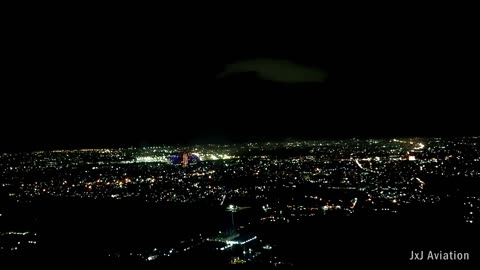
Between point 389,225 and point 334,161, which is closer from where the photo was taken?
point 389,225

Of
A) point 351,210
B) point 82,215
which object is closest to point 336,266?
point 351,210

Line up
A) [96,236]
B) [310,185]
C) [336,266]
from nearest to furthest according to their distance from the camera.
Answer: [336,266]
[96,236]
[310,185]

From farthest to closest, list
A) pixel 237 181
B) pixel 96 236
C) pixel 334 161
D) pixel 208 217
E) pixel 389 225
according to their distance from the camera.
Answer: pixel 334 161 < pixel 237 181 < pixel 208 217 < pixel 96 236 < pixel 389 225

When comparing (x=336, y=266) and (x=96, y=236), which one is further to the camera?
(x=96, y=236)

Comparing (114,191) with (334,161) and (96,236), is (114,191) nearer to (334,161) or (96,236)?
(96,236)

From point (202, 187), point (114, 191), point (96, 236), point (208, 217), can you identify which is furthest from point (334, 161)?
point (96, 236)

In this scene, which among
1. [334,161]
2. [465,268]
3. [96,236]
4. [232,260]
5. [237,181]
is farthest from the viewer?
[334,161]

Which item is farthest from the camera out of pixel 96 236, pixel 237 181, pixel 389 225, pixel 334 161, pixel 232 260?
pixel 334 161

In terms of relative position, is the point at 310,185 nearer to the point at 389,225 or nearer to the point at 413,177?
the point at 413,177
